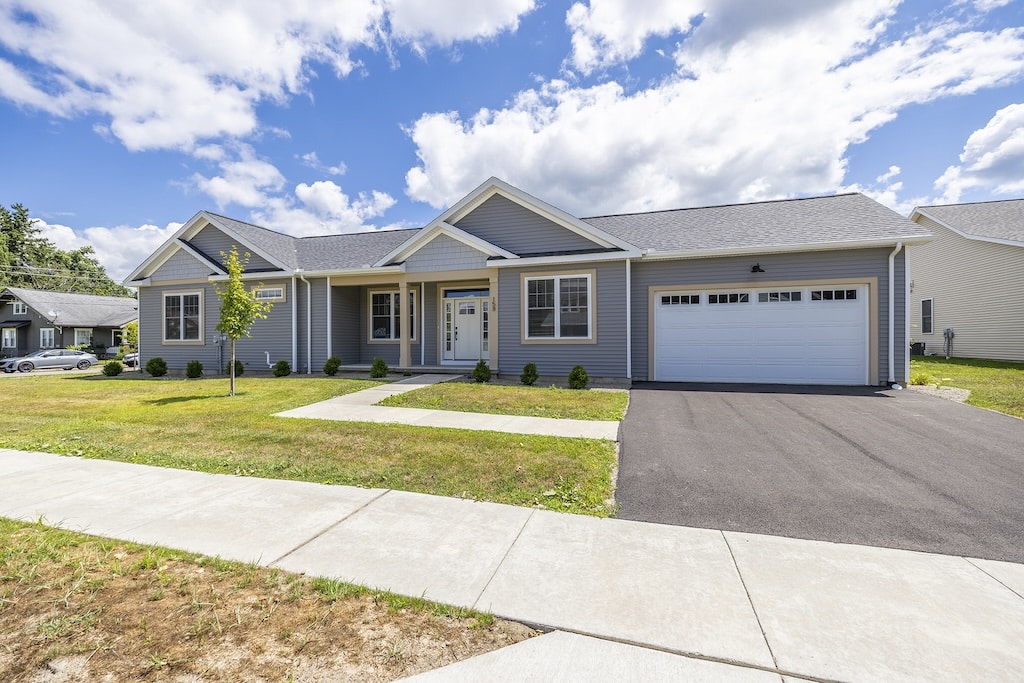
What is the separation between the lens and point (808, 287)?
11688 millimetres

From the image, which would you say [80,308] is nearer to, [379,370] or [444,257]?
[379,370]

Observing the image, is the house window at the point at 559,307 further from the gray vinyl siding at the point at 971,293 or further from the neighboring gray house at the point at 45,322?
the neighboring gray house at the point at 45,322

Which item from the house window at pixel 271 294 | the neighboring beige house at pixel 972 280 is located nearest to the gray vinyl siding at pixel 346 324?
the house window at pixel 271 294

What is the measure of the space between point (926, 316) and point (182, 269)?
106 ft

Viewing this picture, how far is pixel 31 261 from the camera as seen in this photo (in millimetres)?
49781

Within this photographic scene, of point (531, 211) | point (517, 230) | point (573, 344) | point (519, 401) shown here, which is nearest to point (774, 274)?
point (573, 344)

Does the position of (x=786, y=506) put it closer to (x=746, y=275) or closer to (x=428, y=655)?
(x=428, y=655)

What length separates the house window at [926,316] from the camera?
20812mm

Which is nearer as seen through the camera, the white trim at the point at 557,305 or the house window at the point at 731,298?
the house window at the point at 731,298

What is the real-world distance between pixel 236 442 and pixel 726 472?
6.58m

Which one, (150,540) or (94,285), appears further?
(94,285)

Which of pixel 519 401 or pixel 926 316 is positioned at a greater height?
pixel 926 316

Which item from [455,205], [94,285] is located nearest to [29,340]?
[94,285]

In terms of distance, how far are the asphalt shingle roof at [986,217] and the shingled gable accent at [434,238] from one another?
62.1ft
